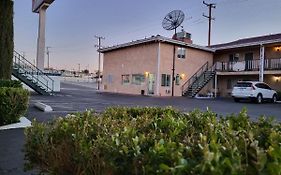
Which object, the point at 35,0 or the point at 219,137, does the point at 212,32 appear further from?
the point at 219,137

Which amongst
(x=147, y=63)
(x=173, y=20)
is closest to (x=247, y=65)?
(x=147, y=63)

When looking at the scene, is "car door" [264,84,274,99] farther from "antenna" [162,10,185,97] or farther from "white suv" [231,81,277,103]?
"antenna" [162,10,185,97]

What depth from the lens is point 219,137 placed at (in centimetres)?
239

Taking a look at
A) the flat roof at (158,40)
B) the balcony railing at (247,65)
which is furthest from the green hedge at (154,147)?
the balcony railing at (247,65)

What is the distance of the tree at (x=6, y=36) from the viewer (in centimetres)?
1128

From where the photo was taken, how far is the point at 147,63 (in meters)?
29.7

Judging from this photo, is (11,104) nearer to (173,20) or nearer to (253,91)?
(253,91)

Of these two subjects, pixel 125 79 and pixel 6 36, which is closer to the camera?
pixel 6 36

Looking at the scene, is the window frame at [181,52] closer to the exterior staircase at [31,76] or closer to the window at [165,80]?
the window at [165,80]

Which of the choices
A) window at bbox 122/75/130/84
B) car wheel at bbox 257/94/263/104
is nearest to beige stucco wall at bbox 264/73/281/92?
car wheel at bbox 257/94/263/104

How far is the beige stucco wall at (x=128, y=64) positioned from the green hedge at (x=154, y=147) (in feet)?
83.4

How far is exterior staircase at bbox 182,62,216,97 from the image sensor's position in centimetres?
2960

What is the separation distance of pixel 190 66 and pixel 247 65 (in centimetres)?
562

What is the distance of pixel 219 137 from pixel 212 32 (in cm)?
4282
